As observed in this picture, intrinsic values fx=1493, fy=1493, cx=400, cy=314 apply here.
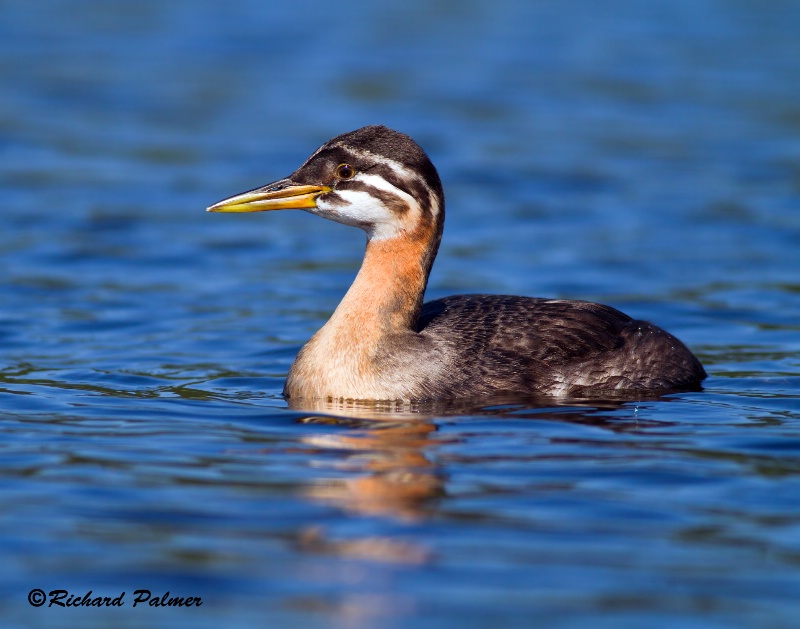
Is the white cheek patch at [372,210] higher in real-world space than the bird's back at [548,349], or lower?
higher

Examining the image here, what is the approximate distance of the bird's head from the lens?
531 inches

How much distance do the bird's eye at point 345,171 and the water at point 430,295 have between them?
222 centimetres

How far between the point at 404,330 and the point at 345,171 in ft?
5.09

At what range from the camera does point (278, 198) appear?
13836 mm

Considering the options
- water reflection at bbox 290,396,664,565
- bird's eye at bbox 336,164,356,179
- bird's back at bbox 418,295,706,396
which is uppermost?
bird's eye at bbox 336,164,356,179

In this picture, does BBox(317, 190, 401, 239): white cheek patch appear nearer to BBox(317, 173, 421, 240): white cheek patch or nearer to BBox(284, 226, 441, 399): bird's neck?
BBox(317, 173, 421, 240): white cheek patch

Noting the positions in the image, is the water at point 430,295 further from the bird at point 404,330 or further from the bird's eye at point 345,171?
the bird's eye at point 345,171

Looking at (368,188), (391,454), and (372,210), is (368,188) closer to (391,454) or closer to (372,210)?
(372,210)

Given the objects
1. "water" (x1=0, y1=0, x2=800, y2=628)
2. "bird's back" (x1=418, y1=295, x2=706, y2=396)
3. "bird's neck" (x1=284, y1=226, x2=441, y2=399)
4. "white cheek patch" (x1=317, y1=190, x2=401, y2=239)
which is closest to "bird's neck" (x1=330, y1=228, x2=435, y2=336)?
"bird's neck" (x1=284, y1=226, x2=441, y2=399)

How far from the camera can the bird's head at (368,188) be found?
44.3 feet

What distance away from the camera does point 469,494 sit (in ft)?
34.1

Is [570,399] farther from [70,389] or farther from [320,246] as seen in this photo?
[320,246]

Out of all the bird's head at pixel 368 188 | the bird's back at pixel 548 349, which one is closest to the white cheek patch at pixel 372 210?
the bird's head at pixel 368 188

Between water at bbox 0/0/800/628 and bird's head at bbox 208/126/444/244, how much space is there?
185cm
